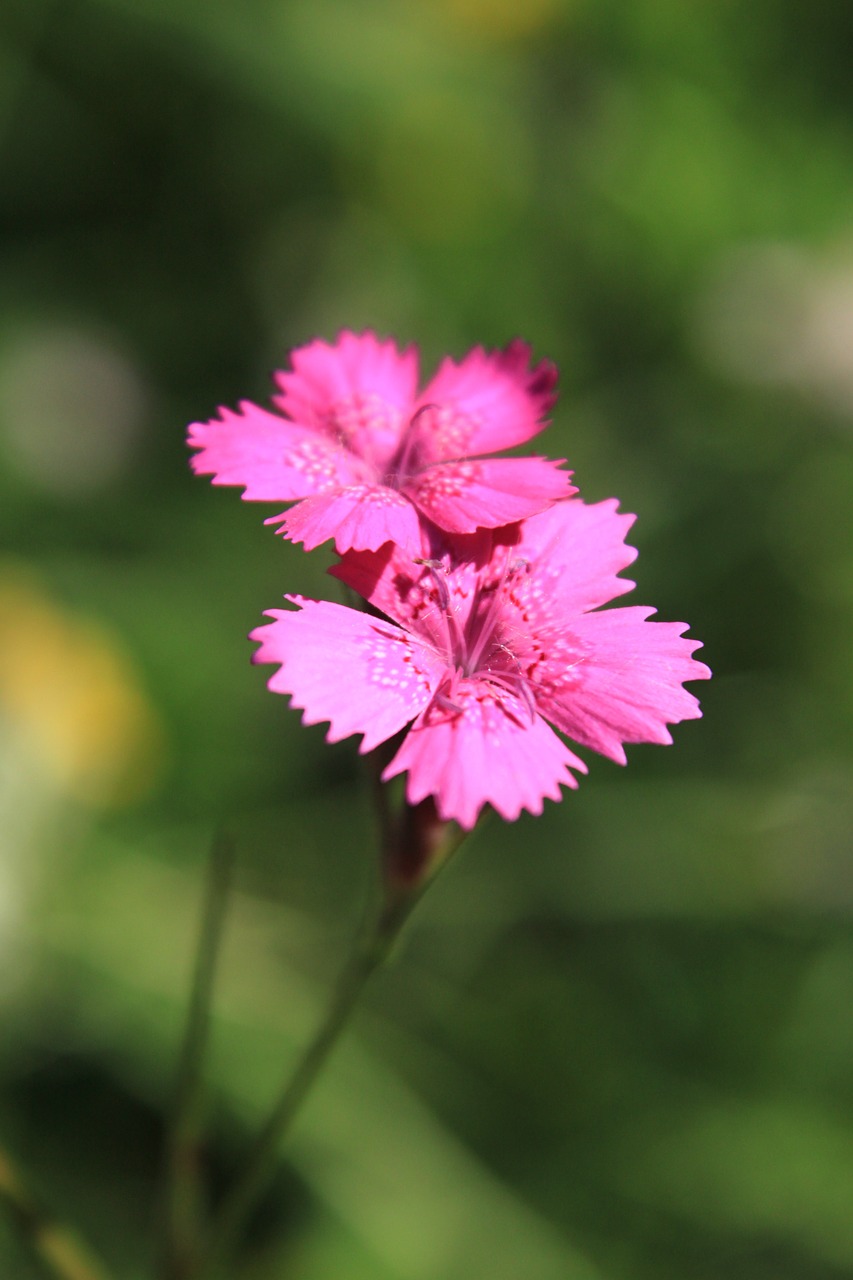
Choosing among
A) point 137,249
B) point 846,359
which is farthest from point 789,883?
point 137,249

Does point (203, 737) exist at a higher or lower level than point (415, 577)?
lower

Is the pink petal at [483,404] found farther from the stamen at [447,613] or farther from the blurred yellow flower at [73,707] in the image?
the blurred yellow flower at [73,707]

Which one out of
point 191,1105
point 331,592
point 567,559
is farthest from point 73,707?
point 567,559

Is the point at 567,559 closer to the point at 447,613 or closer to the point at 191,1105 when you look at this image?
the point at 447,613

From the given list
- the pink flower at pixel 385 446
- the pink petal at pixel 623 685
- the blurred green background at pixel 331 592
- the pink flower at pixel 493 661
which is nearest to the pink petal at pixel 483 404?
the pink flower at pixel 385 446

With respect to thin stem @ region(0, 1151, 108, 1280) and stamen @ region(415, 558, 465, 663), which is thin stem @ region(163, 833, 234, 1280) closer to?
thin stem @ region(0, 1151, 108, 1280)

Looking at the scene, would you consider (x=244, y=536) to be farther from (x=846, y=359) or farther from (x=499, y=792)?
(x=499, y=792)

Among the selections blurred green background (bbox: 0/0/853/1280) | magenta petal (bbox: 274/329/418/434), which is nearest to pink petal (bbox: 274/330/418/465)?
magenta petal (bbox: 274/329/418/434)
